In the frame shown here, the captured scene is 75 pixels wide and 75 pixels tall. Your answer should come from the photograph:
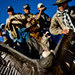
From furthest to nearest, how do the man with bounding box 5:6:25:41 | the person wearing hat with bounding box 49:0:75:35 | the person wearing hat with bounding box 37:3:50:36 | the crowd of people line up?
1. the crowd of people
2. the man with bounding box 5:6:25:41
3. the person wearing hat with bounding box 37:3:50:36
4. the person wearing hat with bounding box 49:0:75:35

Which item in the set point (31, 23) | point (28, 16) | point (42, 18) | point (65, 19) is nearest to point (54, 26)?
point (65, 19)

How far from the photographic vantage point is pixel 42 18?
674 cm

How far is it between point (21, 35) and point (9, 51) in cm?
219

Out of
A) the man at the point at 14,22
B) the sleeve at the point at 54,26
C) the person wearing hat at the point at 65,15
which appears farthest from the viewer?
the man at the point at 14,22

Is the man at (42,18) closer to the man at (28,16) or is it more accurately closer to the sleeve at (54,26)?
the man at (28,16)

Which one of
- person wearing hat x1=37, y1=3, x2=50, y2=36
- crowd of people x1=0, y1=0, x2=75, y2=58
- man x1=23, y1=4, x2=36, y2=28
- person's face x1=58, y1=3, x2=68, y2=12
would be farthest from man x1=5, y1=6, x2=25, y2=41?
person's face x1=58, y1=3, x2=68, y2=12

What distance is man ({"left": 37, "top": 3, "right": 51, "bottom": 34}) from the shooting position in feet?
21.1

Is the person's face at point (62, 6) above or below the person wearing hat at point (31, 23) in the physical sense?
above

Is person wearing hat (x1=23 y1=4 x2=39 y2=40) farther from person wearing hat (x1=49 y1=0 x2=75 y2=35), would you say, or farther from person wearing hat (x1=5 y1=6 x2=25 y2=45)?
person wearing hat (x1=49 y1=0 x2=75 y2=35)

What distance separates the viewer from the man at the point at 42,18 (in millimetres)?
6430

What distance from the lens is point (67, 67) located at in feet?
16.7

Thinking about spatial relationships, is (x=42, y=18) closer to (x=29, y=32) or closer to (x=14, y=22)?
(x=29, y=32)

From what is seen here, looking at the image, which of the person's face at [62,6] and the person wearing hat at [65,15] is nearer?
the person wearing hat at [65,15]

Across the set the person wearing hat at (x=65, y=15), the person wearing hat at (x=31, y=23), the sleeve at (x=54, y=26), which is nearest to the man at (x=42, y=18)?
the person wearing hat at (x=31, y=23)
